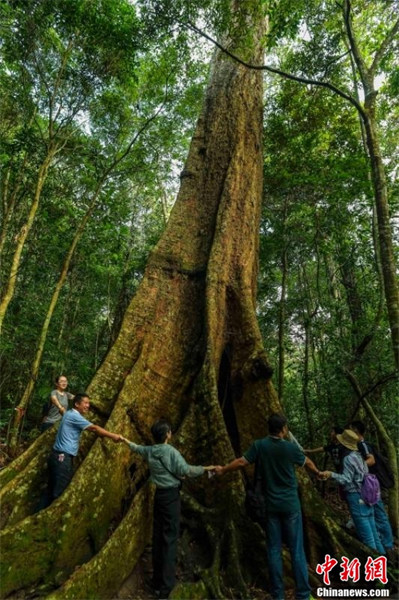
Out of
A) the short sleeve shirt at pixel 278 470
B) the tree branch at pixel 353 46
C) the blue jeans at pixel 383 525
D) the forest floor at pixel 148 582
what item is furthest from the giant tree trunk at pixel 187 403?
the tree branch at pixel 353 46

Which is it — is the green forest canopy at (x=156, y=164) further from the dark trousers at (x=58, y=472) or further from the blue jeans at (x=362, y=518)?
the dark trousers at (x=58, y=472)

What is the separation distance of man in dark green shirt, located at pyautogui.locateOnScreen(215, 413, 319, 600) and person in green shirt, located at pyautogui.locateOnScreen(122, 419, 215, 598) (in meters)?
0.42

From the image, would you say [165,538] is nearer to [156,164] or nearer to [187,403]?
[187,403]

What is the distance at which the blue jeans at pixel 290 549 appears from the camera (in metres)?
3.18

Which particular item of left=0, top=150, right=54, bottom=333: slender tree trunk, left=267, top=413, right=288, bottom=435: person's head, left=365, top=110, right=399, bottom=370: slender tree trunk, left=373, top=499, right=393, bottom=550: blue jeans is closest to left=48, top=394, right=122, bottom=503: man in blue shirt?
left=267, top=413, right=288, bottom=435: person's head

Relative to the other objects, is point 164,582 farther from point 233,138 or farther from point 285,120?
point 285,120

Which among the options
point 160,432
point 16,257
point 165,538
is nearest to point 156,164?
point 16,257

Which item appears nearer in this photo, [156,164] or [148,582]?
[148,582]

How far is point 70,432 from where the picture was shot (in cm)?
383

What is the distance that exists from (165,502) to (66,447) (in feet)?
3.91

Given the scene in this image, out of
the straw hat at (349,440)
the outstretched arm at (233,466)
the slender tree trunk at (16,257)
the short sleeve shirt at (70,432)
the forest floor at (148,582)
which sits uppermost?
the slender tree trunk at (16,257)

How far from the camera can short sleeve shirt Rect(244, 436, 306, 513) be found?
131 inches

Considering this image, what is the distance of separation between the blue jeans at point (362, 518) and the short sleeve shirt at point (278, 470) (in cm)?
167

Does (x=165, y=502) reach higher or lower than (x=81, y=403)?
lower
